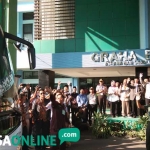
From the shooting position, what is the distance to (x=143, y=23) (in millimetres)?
15789

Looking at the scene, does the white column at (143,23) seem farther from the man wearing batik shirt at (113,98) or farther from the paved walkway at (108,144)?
the paved walkway at (108,144)

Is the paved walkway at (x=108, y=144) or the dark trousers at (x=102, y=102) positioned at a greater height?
the dark trousers at (x=102, y=102)

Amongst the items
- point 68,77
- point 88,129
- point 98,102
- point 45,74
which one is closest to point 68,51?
point 45,74

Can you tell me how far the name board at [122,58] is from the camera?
15453 millimetres

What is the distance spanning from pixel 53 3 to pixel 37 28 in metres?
1.93

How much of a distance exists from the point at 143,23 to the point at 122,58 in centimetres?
240

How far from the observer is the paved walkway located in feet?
27.7

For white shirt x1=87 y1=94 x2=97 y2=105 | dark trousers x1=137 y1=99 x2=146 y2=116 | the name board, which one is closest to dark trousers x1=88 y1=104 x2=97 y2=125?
white shirt x1=87 y1=94 x2=97 y2=105

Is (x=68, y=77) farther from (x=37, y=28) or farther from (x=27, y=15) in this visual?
(x=37, y=28)

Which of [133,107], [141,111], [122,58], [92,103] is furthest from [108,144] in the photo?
[122,58]

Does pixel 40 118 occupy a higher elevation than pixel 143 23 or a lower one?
lower

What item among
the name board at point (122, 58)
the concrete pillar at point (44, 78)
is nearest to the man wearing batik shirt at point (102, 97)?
the name board at point (122, 58)

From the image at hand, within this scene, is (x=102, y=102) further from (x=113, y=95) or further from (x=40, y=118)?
(x=40, y=118)

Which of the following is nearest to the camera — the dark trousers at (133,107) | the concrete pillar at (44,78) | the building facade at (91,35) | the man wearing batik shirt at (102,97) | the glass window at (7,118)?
the glass window at (7,118)
